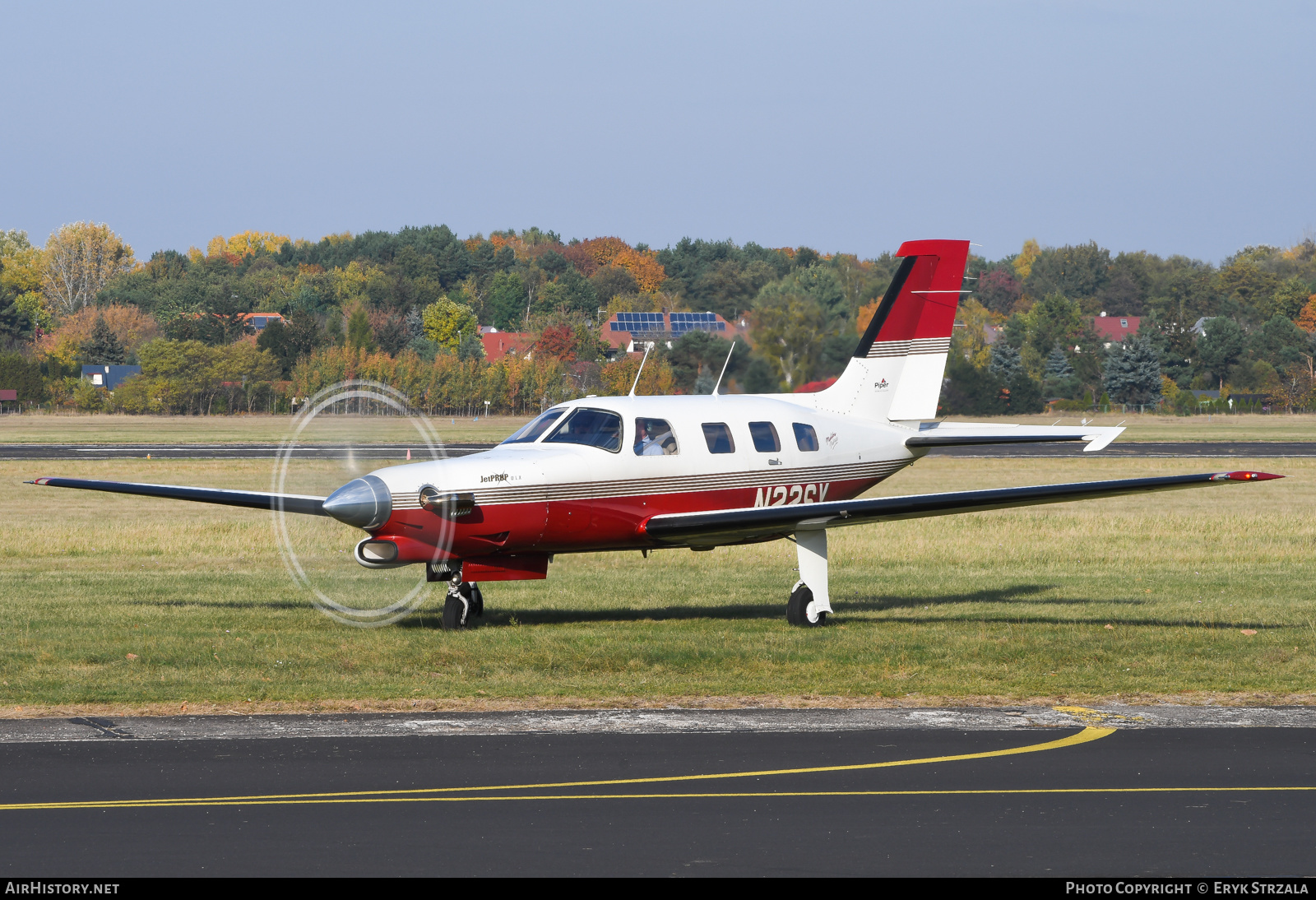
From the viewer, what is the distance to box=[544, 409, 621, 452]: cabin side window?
55.1 ft

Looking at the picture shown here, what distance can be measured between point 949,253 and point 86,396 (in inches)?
3909

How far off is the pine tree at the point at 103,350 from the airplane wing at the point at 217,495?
386 ft

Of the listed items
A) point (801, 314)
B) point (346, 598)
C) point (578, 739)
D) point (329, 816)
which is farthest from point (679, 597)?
point (801, 314)

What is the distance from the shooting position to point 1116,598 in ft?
66.4

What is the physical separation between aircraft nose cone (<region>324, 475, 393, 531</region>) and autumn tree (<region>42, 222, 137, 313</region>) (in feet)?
547

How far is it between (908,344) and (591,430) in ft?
18.4

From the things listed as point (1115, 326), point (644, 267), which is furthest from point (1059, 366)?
point (644, 267)

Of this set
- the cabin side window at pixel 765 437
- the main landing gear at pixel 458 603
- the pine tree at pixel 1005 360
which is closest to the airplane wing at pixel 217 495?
the main landing gear at pixel 458 603

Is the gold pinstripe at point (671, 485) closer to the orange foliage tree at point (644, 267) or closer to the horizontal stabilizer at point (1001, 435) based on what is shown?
the horizontal stabilizer at point (1001, 435)

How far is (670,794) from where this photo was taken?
9.39m

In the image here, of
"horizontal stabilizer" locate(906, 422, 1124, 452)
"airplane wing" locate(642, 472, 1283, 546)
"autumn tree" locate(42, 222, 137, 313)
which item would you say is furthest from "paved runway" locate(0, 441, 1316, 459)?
"autumn tree" locate(42, 222, 137, 313)

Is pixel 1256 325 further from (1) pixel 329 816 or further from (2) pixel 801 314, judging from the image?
(1) pixel 329 816

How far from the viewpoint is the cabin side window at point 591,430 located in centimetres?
1680

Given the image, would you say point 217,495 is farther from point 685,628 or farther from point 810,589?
point 810,589
